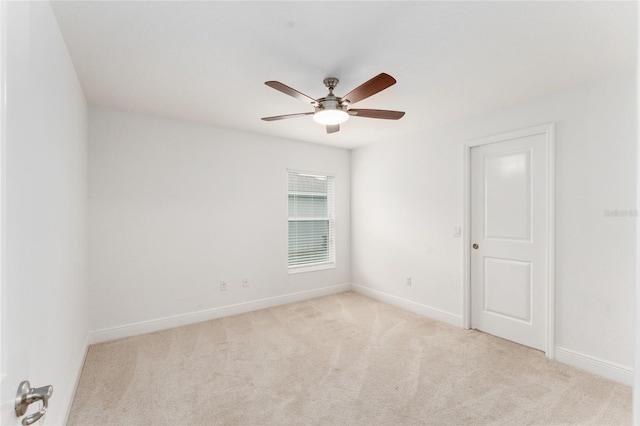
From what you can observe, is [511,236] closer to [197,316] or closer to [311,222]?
[311,222]

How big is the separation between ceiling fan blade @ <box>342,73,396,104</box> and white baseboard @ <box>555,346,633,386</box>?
279cm

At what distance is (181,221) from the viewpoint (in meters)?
3.55

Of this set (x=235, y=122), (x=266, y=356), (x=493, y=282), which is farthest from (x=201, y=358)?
(x=493, y=282)

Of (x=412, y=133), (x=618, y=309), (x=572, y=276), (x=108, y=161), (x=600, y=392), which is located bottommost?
(x=600, y=392)

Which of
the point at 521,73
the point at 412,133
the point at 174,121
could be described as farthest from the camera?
the point at 412,133

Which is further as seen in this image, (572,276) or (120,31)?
(572,276)

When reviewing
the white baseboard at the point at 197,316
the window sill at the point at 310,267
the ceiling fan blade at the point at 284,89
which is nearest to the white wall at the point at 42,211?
the white baseboard at the point at 197,316

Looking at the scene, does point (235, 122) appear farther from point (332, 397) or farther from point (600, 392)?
point (600, 392)

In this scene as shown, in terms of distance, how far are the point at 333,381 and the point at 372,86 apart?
7.33 feet

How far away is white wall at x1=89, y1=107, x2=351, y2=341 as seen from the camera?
10.2ft

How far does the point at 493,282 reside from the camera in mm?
3277

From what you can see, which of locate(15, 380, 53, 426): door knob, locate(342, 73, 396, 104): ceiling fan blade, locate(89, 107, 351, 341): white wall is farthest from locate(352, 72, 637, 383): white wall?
locate(15, 380, 53, 426): door knob

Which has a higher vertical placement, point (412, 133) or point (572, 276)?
point (412, 133)

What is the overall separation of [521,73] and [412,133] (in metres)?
1.69
